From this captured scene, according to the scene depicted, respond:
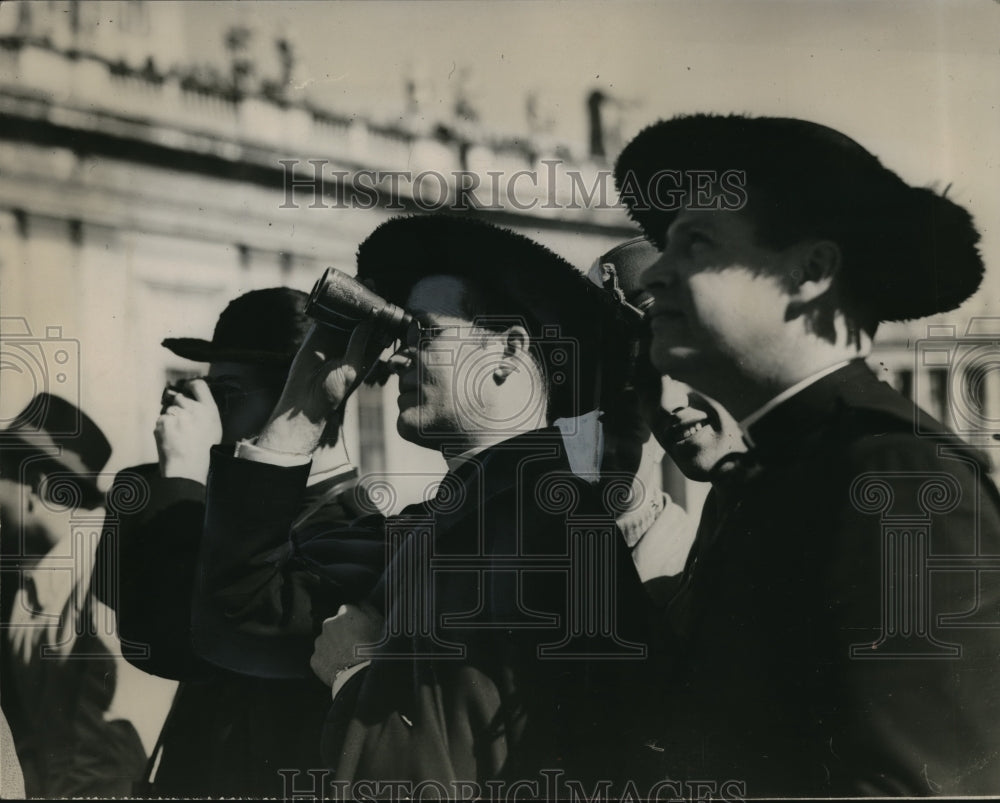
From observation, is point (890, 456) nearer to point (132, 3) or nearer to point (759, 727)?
point (759, 727)

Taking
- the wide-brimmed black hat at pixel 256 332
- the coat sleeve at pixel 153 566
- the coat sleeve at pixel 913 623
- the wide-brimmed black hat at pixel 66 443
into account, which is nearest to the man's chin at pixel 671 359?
the coat sleeve at pixel 913 623

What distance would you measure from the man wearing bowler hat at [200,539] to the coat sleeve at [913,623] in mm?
1775

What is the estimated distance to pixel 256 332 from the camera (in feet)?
11.4

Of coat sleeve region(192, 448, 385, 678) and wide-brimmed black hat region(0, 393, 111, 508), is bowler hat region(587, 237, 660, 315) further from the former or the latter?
wide-brimmed black hat region(0, 393, 111, 508)

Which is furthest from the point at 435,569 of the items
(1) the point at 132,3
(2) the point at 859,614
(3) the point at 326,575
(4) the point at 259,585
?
(1) the point at 132,3

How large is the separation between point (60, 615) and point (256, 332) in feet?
4.05

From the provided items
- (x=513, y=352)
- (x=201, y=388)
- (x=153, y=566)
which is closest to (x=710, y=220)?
(x=513, y=352)

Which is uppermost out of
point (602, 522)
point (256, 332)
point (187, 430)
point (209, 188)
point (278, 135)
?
point (278, 135)

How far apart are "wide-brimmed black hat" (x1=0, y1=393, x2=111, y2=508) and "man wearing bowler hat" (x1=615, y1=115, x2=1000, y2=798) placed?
203 cm

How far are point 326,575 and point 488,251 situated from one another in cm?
126

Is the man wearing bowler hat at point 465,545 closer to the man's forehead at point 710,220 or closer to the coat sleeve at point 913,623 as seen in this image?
the man's forehead at point 710,220

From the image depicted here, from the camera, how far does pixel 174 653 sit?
3.47 m

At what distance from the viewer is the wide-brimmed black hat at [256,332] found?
3.47 m

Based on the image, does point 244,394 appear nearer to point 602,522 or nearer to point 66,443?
point 66,443
